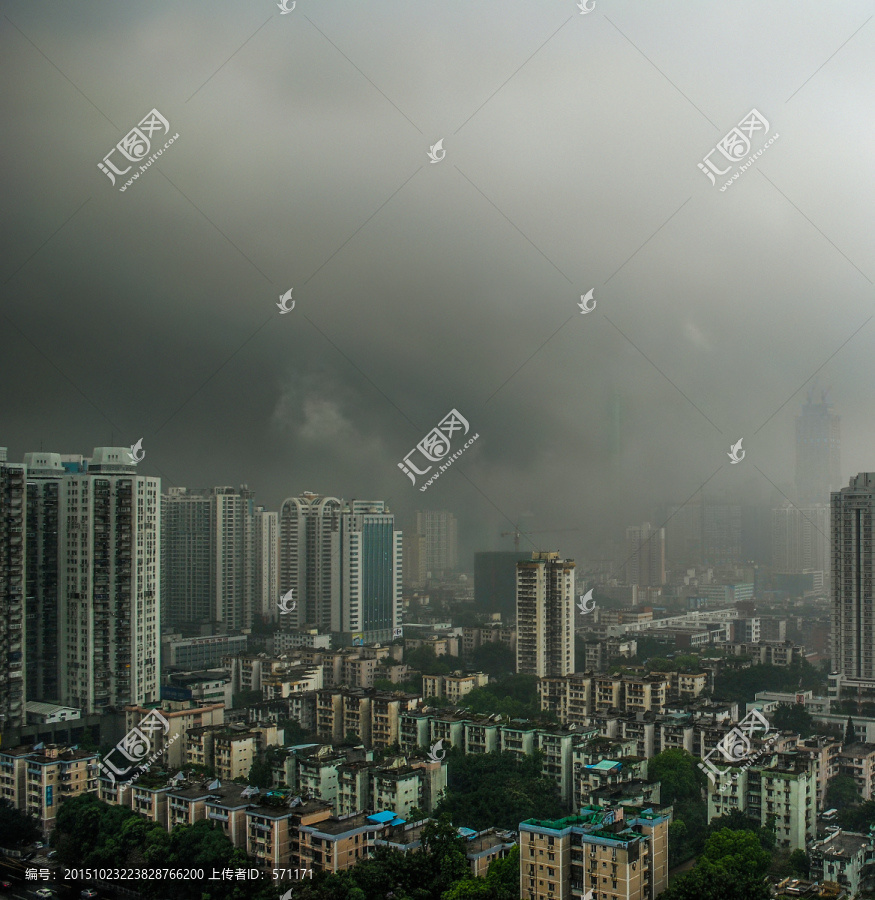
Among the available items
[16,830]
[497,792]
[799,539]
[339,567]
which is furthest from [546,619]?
[16,830]

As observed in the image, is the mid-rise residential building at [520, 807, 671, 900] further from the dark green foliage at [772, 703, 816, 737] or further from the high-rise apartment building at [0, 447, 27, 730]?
the high-rise apartment building at [0, 447, 27, 730]

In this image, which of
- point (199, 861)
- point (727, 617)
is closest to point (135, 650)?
point (199, 861)

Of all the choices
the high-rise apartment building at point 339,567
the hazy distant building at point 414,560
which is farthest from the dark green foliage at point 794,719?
the hazy distant building at point 414,560

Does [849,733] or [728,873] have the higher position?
[728,873]

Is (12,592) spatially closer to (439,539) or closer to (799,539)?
(439,539)

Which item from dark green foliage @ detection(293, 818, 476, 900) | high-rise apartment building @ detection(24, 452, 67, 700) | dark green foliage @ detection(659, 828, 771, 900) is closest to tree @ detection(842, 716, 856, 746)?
dark green foliage @ detection(659, 828, 771, 900)

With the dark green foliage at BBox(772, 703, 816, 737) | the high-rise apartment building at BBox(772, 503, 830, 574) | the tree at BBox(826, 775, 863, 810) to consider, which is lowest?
the tree at BBox(826, 775, 863, 810)
